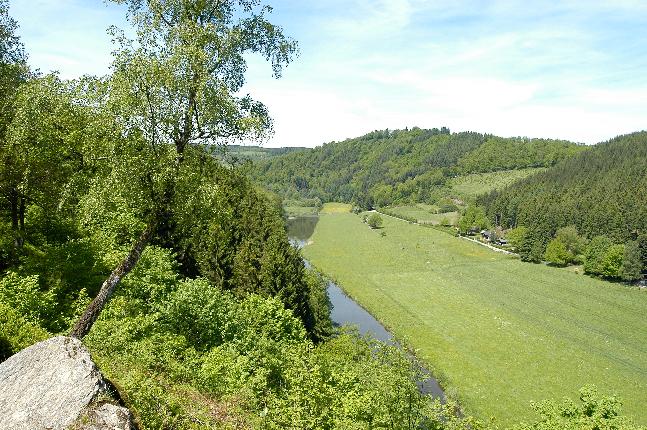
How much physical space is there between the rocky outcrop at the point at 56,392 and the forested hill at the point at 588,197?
115313 millimetres

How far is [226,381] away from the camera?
1750 centimetres

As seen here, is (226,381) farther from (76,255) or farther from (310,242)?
(310,242)

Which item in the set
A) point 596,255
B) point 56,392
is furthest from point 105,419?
point 596,255

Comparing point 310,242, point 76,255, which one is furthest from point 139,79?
point 310,242

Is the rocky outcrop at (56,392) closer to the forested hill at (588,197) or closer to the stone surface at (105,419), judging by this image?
the stone surface at (105,419)

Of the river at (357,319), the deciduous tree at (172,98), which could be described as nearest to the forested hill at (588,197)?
the river at (357,319)

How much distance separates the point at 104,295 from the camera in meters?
14.0

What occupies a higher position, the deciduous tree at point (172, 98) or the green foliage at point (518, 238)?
the deciduous tree at point (172, 98)

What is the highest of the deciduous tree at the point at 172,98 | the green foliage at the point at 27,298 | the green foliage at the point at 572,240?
the deciduous tree at the point at 172,98

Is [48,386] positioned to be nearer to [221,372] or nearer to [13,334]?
[13,334]

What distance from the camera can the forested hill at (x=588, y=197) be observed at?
4311 inches

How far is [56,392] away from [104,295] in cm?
590

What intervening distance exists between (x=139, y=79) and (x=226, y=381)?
11.8 metres

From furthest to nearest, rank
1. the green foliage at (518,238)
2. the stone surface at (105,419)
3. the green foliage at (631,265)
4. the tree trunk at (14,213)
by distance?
the green foliage at (518,238)
the green foliage at (631,265)
the tree trunk at (14,213)
the stone surface at (105,419)
